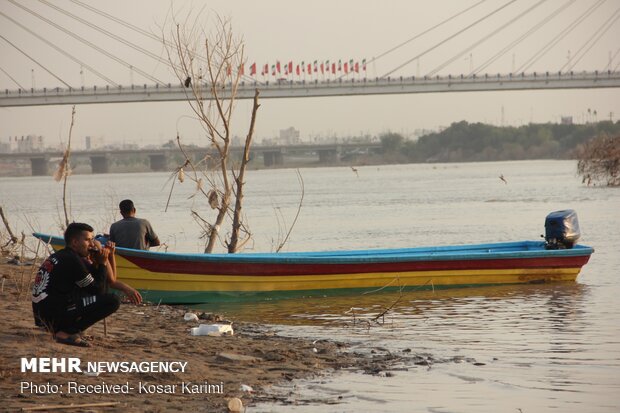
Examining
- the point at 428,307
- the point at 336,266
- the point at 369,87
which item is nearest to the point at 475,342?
the point at 428,307

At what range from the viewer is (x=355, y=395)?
22.6 feet

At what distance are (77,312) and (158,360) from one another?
648 mm

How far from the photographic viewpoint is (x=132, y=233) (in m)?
11.5

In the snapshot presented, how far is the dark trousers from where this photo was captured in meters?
7.20

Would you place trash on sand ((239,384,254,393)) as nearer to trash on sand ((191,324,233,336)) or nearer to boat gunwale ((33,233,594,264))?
trash on sand ((191,324,233,336))

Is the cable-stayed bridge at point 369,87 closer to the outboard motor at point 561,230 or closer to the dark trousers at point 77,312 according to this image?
the outboard motor at point 561,230

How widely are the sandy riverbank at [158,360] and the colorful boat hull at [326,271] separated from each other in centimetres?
203

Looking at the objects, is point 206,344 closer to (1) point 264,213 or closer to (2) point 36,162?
(1) point 264,213

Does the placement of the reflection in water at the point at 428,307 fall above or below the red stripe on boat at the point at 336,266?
below

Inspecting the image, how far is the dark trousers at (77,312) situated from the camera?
283 inches

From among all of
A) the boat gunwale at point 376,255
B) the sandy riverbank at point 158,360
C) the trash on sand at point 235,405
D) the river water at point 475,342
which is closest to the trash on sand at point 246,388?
the sandy riverbank at point 158,360

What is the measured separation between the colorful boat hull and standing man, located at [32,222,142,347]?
405cm

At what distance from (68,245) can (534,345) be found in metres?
4.20

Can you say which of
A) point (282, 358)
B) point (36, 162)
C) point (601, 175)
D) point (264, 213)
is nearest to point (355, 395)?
point (282, 358)
